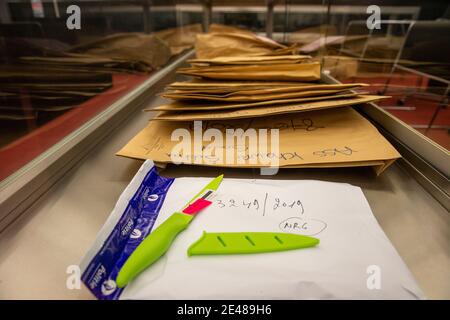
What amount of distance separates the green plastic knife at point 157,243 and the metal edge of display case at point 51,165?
7.3 inches

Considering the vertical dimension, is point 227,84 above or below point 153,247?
above

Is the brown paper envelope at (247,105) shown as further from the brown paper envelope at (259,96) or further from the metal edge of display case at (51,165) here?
the metal edge of display case at (51,165)

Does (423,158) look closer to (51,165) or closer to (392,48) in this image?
(51,165)

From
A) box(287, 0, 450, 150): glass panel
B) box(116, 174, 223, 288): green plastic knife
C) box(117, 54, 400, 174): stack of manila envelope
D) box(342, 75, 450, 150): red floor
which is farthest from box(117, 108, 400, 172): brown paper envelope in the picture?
box(342, 75, 450, 150): red floor

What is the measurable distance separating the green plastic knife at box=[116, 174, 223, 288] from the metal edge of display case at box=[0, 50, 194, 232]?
7.3 inches

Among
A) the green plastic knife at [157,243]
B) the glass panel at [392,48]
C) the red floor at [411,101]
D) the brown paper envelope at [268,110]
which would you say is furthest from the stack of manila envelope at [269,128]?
the red floor at [411,101]

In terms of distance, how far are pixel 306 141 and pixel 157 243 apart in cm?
29

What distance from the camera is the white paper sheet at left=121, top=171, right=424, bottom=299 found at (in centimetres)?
24

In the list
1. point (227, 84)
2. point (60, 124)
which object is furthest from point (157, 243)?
point (60, 124)

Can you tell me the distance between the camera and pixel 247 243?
27 centimetres

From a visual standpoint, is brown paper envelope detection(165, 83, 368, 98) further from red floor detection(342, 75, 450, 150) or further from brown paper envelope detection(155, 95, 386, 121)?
red floor detection(342, 75, 450, 150)
